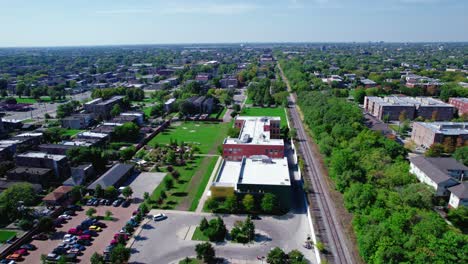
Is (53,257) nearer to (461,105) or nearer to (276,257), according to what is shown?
(276,257)

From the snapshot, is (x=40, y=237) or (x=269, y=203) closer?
(x=40, y=237)

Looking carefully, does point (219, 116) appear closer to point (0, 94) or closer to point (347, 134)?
point (347, 134)

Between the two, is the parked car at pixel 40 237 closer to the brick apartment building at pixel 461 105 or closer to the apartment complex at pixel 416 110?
the apartment complex at pixel 416 110

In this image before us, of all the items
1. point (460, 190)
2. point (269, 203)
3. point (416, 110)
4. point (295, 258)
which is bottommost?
point (295, 258)

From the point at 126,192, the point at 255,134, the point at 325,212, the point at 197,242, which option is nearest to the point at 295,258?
the point at 197,242

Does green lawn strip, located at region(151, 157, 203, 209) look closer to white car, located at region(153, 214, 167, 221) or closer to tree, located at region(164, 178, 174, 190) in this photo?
tree, located at region(164, 178, 174, 190)

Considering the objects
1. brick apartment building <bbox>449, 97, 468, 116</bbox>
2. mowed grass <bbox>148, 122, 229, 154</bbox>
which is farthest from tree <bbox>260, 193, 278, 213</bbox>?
brick apartment building <bbox>449, 97, 468, 116</bbox>

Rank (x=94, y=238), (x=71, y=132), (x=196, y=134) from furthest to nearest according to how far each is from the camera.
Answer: (x=196, y=134), (x=71, y=132), (x=94, y=238)

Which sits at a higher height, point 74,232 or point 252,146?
point 252,146
